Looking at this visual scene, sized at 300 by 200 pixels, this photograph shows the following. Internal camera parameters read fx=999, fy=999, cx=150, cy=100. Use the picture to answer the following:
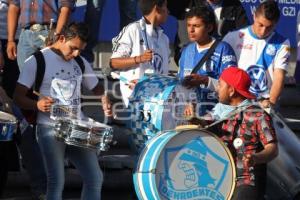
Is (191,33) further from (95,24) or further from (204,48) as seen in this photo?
(95,24)

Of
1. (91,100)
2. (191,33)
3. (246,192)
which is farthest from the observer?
(91,100)

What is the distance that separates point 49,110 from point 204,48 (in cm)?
163

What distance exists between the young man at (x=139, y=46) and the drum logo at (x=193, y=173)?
1251 millimetres

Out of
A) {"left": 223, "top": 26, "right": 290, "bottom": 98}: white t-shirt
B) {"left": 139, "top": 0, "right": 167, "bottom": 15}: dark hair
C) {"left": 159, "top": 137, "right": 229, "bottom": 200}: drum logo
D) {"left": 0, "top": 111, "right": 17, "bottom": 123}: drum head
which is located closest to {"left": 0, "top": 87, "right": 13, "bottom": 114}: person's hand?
{"left": 0, "top": 111, "right": 17, "bottom": 123}: drum head

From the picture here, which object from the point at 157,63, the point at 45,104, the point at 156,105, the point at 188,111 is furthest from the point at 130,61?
the point at 45,104

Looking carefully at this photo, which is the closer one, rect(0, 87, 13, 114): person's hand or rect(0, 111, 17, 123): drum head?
rect(0, 111, 17, 123): drum head

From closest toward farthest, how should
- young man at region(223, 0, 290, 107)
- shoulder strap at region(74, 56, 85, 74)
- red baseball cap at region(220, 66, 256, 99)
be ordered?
1. red baseball cap at region(220, 66, 256, 99)
2. shoulder strap at region(74, 56, 85, 74)
3. young man at region(223, 0, 290, 107)

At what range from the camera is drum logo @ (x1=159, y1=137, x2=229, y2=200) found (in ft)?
23.8

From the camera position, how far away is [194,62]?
27.8 ft

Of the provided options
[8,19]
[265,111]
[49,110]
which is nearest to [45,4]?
[8,19]

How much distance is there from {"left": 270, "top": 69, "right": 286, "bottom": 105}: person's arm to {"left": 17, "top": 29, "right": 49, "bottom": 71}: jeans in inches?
80.0

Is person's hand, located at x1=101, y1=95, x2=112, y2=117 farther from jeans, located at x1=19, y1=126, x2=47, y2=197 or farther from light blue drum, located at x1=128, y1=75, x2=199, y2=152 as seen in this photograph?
jeans, located at x1=19, y1=126, x2=47, y2=197

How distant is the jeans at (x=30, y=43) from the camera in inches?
345

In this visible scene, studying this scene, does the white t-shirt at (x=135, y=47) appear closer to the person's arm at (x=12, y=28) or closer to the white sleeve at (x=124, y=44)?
the white sleeve at (x=124, y=44)
